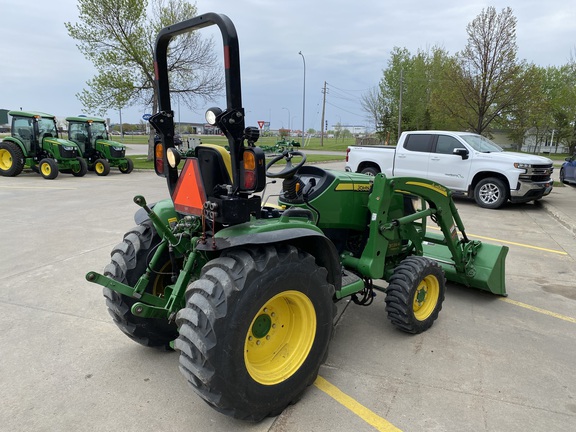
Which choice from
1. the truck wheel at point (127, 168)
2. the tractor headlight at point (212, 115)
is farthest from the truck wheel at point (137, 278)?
the truck wheel at point (127, 168)

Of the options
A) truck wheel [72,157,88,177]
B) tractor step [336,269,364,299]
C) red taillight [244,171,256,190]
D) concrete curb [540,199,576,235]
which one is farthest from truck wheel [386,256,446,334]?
truck wheel [72,157,88,177]

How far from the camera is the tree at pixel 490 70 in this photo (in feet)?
56.0

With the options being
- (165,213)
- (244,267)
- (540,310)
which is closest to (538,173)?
(540,310)

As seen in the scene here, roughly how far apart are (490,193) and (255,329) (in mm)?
9776

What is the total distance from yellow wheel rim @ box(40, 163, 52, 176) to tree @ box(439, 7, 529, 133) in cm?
1768

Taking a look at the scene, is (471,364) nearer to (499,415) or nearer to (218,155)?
(499,415)

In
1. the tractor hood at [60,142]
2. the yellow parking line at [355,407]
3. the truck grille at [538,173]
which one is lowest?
the yellow parking line at [355,407]

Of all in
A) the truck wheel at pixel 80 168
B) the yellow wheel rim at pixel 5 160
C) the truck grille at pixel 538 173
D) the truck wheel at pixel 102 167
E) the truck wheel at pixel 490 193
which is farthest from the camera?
the truck wheel at pixel 102 167

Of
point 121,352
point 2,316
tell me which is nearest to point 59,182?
point 2,316

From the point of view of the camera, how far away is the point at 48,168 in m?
15.2

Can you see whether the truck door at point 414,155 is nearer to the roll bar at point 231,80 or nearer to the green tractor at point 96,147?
the roll bar at point 231,80

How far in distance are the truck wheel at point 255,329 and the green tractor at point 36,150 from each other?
15.3m

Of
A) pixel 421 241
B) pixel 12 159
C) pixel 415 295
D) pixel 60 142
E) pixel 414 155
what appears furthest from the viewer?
pixel 60 142

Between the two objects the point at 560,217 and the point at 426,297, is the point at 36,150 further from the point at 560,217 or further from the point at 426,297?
the point at 560,217
